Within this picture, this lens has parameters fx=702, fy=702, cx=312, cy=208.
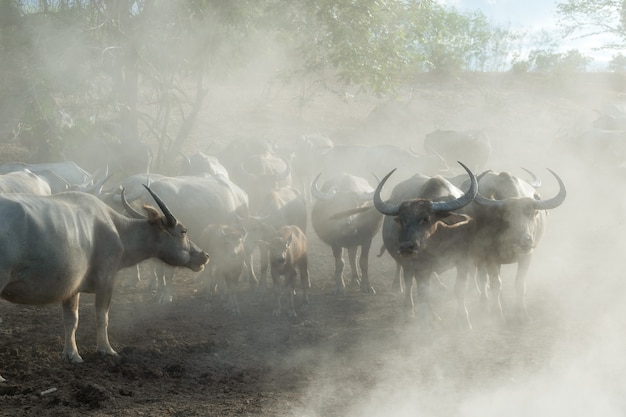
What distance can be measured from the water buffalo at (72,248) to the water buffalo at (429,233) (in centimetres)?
256

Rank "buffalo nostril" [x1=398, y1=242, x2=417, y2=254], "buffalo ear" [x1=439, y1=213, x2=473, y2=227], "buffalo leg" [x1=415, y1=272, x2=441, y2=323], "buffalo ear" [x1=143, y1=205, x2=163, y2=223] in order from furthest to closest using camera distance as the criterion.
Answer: "buffalo leg" [x1=415, y1=272, x2=441, y2=323], "buffalo ear" [x1=439, y1=213, x2=473, y2=227], "buffalo nostril" [x1=398, y1=242, x2=417, y2=254], "buffalo ear" [x1=143, y1=205, x2=163, y2=223]

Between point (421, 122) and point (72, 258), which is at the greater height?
point (72, 258)

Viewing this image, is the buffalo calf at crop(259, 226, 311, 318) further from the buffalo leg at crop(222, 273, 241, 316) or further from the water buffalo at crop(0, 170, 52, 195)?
the water buffalo at crop(0, 170, 52, 195)

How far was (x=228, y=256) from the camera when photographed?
10.5 m

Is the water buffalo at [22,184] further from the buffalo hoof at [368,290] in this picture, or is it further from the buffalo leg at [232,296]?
→ the buffalo hoof at [368,290]

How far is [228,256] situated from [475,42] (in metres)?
46.6

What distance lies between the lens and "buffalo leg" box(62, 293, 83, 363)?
25.7 ft

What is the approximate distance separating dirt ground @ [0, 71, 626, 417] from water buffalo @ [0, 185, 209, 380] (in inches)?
32.2

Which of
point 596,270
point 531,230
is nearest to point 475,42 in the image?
point 596,270

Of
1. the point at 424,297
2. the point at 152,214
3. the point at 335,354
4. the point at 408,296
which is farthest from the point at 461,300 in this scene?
the point at 152,214

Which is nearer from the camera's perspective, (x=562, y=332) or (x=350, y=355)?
(x=350, y=355)

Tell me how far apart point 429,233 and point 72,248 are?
4360 millimetres

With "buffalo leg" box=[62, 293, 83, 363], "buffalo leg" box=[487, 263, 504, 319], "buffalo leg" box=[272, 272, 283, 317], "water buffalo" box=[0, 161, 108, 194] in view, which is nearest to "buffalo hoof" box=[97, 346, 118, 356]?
"buffalo leg" box=[62, 293, 83, 363]

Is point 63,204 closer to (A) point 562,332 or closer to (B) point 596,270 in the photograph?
(A) point 562,332
